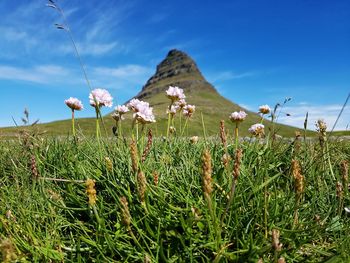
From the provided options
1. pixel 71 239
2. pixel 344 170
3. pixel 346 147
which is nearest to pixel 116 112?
pixel 71 239

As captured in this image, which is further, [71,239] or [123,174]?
[123,174]

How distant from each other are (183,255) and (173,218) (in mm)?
331

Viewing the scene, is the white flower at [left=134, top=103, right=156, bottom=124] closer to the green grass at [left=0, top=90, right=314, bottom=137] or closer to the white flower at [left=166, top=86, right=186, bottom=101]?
the green grass at [left=0, top=90, right=314, bottom=137]

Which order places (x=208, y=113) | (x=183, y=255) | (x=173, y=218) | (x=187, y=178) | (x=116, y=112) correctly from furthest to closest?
(x=208, y=113) → (x=116, y=112) → (x=187, y=178) → (x=173, y=218) → (x=183, y=255)

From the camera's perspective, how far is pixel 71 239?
3170mm

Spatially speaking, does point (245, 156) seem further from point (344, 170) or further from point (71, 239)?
point (71, 239)

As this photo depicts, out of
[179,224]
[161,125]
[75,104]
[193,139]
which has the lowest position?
[179,224]

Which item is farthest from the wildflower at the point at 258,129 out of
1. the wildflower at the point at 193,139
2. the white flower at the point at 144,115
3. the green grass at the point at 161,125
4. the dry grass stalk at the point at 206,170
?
the dry grass stalk at the point at 206,170

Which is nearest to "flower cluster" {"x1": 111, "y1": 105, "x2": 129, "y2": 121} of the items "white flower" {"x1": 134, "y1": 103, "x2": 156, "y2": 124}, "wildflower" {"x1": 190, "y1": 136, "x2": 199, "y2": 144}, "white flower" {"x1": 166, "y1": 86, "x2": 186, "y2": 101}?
"white flower" {"x1": 166, "y1": 86, "x2": 186, "y2": 101}

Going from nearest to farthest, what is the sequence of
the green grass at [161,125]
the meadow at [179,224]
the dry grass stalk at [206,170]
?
the dry grass stalk at [206,170] → the meadow at [179,224] → the green grass at [161,125]

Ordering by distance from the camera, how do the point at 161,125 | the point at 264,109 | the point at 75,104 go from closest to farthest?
the point at 75,104
the point at 264,109
the point at 161,125

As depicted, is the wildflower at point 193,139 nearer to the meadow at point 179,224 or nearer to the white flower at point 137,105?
the white flower at point 137,105

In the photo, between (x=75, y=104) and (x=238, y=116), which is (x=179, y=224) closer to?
(x=238, y=116)

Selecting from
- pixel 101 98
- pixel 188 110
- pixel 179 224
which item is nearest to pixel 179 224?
pixel 179 224
